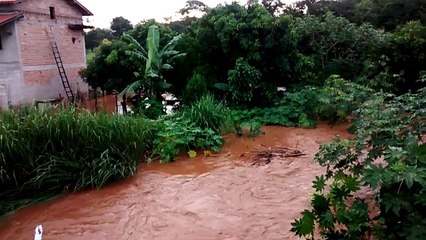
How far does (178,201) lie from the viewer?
200 inches

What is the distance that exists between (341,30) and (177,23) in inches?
525

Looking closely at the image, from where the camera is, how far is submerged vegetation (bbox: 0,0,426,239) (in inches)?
110

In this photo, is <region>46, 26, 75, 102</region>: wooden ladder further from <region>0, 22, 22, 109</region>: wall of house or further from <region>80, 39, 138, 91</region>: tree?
<region>80, 39, 138, 91</region>: tree

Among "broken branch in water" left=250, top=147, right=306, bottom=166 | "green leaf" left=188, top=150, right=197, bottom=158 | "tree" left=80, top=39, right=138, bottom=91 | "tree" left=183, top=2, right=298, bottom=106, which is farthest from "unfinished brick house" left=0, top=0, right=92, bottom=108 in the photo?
"broken branch in water" left=250, top=147, right=306, bottom=166

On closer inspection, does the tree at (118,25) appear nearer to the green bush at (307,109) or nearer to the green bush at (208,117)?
the green bush at (307,109)

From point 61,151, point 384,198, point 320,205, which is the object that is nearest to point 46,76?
point 61,151

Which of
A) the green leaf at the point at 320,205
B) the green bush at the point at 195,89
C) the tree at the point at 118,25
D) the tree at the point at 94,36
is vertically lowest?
the green leaf at the point at 320,205

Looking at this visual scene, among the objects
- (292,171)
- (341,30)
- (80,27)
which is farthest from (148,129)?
(80,27)

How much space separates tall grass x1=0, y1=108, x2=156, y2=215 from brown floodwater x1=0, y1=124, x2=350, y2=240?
0.26 metres

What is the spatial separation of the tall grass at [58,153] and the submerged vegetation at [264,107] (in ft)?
0.05

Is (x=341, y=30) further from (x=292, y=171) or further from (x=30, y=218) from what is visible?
(x=30, y=218)

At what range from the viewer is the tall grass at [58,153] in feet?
17.7

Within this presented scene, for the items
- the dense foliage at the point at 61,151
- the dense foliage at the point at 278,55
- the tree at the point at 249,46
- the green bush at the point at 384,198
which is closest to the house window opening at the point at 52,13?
the dense foliage at the point at 278,55

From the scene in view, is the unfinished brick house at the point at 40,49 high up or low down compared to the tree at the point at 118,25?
down
